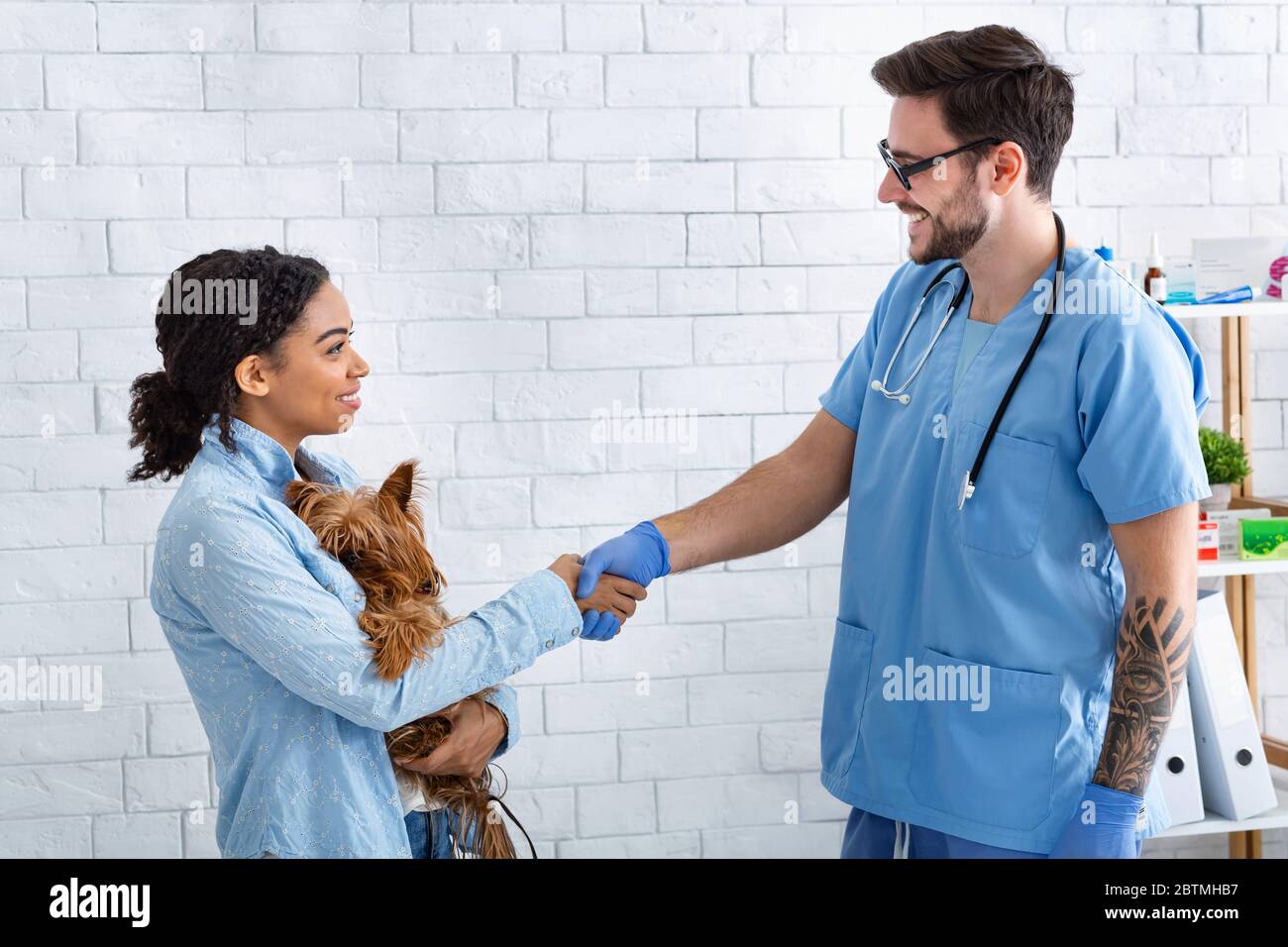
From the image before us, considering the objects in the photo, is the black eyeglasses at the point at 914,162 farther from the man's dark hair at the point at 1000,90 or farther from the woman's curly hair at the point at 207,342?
the woman's curly hair at the point at 207,342

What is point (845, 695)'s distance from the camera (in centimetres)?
175

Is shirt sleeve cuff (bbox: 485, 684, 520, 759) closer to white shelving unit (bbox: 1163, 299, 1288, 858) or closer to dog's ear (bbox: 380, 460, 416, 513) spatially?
dog's ear (bbox: 380, 460, 416, 513)

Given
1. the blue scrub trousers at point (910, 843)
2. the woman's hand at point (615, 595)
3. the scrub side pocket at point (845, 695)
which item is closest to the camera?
the blue scrub trousers at point (910, 843)

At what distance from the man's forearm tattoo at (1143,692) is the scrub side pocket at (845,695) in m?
0.35

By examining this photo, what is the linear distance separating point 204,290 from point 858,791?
1.13 meters

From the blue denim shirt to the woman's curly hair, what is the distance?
6cm

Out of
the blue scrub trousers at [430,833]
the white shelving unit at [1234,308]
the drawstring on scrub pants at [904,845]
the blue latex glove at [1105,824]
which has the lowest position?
the drawstring on scrub pants at [904,845]

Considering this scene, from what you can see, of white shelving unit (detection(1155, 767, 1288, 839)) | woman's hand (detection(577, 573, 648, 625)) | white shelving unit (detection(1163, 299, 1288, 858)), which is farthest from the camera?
white shelving unit (detection(1163, 299, 1288, 858))

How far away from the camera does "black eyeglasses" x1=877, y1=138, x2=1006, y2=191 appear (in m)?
1.64

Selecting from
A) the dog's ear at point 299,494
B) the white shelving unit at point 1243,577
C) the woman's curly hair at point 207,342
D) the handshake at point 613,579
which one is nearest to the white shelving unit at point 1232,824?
the white shelving unit at point 1243,577

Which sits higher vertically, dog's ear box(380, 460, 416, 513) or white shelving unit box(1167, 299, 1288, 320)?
white shelving unit box(1167, 299, 1288, 320)

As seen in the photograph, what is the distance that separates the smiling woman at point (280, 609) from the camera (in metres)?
1.38

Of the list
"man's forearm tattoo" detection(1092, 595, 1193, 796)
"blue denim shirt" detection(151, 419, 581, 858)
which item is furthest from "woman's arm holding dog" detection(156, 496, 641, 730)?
"man's forearm tattoo" detection(1092, 595, 1193, 796)
